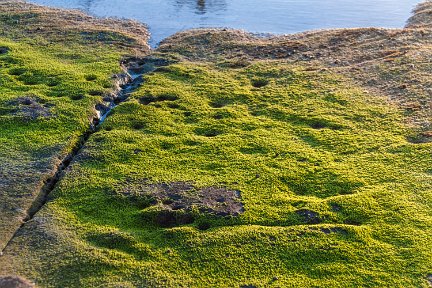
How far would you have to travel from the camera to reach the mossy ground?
13844 mm

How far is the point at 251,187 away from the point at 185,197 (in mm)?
2150

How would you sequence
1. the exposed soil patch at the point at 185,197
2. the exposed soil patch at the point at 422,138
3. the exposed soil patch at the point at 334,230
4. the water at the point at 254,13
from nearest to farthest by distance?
the exposed soil patch at the point at 334,230
the exposed soil patch at the point at 185,197
the exposed soil patch at the point at 422,138
the water at the point at 254,13

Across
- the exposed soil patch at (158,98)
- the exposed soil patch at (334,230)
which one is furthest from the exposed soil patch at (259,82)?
the exposed soil patch at (334,230)

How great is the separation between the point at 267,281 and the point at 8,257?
275 inches

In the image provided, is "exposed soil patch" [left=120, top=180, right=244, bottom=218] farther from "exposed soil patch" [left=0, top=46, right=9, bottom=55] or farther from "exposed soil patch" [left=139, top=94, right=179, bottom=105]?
"exposed soil patch" [left=0, top=46, right=9, bottom=55]

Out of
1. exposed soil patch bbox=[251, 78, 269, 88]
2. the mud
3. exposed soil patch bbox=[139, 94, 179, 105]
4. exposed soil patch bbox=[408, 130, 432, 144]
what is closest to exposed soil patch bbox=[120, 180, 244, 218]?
the mud

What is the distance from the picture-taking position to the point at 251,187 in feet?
55.8

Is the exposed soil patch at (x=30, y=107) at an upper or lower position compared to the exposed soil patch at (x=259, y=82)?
lower

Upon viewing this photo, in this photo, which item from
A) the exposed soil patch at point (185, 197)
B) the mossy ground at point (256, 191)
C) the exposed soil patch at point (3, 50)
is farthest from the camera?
the exposed soil patch at point (3, 50)

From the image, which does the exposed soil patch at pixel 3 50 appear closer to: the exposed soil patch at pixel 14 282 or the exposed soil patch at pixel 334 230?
the exposed soil patch at pixel 14 282

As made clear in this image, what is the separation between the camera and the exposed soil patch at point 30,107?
21.3 meters

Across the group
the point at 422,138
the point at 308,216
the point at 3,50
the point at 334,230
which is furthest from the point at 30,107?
the point at 422,138


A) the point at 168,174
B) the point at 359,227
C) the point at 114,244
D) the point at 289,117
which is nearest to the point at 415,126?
the point at 289,117

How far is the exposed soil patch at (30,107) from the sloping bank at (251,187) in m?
2.77
